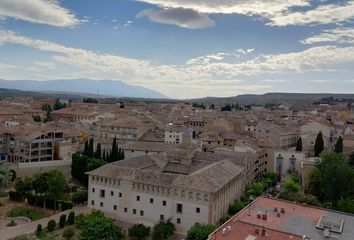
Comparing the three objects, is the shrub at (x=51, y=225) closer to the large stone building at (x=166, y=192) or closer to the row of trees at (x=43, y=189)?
the large stone building at (x=166, y=192)

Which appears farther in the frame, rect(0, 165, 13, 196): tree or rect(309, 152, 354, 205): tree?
rect(0, 165, 13, 196): tree

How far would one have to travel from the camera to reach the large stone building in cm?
3650

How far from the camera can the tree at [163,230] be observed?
3494 centimetres

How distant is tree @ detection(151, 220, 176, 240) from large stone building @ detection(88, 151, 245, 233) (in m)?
0.97

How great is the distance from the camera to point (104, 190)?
42.0m

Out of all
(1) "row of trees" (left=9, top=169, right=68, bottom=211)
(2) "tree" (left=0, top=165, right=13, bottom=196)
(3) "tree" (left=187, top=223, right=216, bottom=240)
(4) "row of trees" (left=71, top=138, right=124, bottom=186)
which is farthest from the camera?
(4) "row of trees" (left=71, top=138, right=124, bottom=186)

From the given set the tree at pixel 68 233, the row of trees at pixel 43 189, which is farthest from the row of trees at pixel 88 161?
the tree at pixel 68 233

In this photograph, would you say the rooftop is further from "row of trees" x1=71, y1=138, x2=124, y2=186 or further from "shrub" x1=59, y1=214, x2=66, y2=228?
"row of trees" x1=71, y1=138, x2=124, y2=186

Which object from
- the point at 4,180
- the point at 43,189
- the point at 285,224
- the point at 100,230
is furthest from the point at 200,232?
the point at 4,180

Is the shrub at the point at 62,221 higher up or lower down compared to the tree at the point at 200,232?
lower down

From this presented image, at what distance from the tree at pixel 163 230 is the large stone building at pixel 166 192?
974 mm

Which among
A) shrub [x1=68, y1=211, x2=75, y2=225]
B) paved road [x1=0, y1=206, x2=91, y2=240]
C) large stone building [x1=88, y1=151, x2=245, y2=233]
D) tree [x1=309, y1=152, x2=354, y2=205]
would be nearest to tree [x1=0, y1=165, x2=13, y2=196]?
paved road [x1=0, y1=206, x2=91, y2=240]

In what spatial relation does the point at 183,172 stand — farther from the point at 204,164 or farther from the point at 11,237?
the point at 11,237

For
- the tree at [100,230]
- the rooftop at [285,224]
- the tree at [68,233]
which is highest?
the rooftop at [285,224]
